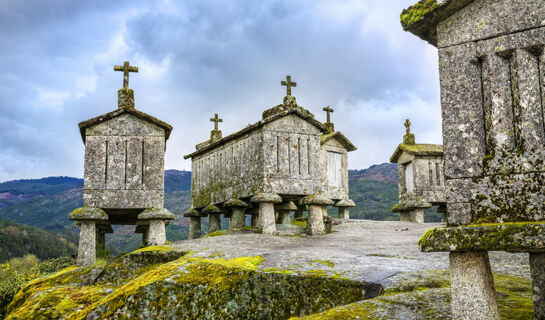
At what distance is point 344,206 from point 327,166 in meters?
1.73

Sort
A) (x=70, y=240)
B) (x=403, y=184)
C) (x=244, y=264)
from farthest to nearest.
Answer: (x=70, y=240) → (x=403, y=184) → (x=244, y=264)

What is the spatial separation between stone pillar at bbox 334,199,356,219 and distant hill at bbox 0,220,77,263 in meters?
33.7

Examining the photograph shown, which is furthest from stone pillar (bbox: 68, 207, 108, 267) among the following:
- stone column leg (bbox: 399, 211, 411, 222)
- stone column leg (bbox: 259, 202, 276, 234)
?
stone column leg (bbox: 399, 211, 411, 222)

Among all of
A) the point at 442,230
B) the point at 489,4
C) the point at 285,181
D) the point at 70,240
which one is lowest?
the point at 70,240

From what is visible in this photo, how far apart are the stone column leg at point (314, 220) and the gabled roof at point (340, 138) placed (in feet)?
19.1

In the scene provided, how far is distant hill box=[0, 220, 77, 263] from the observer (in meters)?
46.6

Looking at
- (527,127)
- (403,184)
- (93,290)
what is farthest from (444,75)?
(403,184)

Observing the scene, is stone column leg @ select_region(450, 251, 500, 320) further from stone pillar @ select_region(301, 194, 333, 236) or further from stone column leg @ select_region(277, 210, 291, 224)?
stone column leg @ select_region(277, 210, 291, 224)

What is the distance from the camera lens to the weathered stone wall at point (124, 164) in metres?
10.2

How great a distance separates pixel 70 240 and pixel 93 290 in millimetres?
56474

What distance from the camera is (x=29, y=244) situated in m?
49.0

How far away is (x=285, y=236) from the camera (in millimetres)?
11398

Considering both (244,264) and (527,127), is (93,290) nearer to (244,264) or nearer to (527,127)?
(244,264)

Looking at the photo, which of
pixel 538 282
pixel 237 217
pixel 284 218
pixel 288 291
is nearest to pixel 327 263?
pixel 288 291
